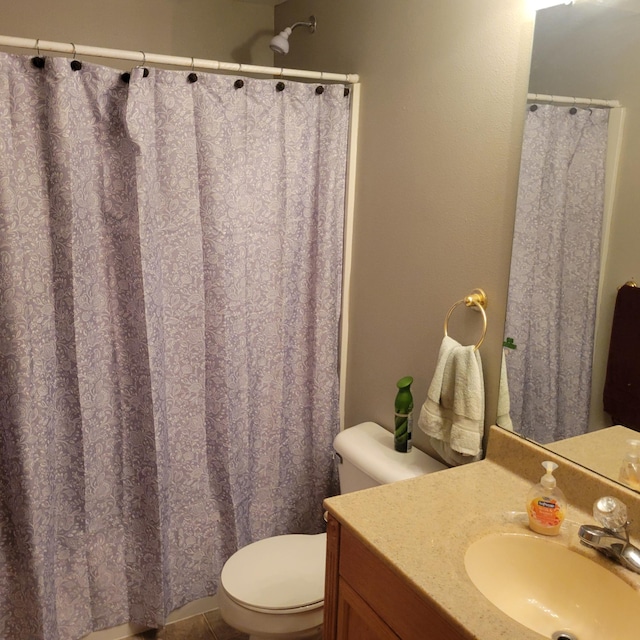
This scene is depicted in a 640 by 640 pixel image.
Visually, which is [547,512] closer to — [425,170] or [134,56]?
[425,170]

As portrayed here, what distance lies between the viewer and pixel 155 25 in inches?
94.2

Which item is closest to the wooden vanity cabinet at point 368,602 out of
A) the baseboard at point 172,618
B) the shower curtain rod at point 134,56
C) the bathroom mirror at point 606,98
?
the bathroom mirror at point 606,98

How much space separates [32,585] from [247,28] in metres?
2.31

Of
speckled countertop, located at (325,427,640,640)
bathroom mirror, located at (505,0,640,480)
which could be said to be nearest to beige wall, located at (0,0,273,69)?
bathroom mirror, located at (505,0,640,480)

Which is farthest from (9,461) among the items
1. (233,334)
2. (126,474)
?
(233,334)

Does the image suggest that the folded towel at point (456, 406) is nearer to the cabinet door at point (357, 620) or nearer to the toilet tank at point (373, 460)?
the toilet tank at point (373, 460)

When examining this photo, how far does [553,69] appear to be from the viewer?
1.39m

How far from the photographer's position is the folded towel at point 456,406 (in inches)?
62.2

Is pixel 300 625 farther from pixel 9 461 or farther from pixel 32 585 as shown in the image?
pixel 9 461

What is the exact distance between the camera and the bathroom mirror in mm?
1229

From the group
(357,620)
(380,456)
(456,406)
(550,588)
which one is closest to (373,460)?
(380,456)

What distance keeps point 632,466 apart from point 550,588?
12.3 inches

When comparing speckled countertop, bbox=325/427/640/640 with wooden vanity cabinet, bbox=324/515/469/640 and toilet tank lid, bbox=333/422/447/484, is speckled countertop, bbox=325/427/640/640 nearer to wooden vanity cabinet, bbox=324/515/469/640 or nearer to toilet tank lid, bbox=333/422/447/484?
wooden vanity cabinet, bbox=324/515/469/640

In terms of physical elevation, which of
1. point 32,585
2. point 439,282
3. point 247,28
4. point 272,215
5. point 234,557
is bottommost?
point 32,585
